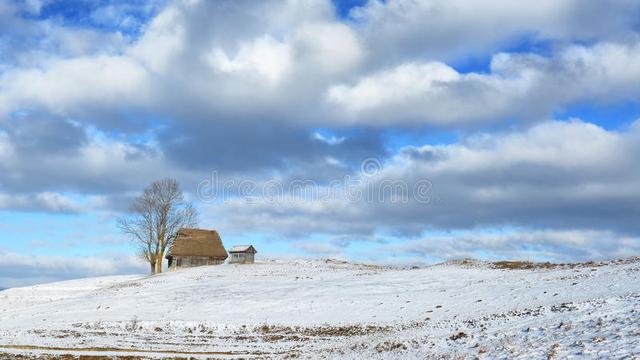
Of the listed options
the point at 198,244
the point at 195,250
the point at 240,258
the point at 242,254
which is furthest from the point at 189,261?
the point at 242,254

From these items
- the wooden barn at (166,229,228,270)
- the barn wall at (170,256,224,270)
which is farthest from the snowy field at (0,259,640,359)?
the barn wall at (170,256,224,270)

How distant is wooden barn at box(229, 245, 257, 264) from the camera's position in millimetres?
83062

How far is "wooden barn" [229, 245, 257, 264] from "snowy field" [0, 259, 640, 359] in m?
21.9

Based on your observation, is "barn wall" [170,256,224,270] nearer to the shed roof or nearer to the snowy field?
the shed roof

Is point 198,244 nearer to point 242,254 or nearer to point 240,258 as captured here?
point 240,258

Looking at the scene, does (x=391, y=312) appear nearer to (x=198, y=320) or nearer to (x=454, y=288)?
(x=454, y=288)

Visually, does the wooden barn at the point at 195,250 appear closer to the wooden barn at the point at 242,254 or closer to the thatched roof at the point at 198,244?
the thatched roof at the point at 198,244

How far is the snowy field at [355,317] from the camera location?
61.0ft

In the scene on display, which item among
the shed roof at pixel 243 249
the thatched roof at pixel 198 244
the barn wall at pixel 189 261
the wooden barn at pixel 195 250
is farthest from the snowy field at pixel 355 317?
the shed roof at pixel 243 249

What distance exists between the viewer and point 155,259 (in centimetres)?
8100

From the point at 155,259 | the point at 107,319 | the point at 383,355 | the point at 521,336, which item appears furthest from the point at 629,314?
the point at 155,259

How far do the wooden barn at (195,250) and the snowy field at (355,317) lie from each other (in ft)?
67.1

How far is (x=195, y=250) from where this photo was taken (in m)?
83.0

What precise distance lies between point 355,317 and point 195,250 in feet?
169
